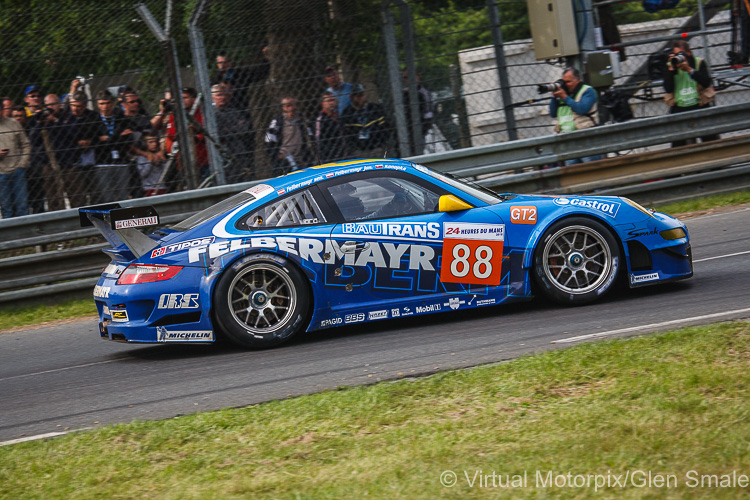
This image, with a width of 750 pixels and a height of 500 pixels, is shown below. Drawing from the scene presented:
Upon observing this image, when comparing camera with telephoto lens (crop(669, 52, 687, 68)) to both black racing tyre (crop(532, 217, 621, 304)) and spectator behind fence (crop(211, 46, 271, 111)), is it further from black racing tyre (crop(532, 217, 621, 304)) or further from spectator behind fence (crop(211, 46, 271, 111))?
black racing tyre (crop(532, 217, 621, 304))

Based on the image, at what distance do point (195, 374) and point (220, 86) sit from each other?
4708 mm

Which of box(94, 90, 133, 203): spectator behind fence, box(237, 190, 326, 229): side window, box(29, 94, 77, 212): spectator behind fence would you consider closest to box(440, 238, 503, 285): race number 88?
box(237, 190, 326, 229): side window

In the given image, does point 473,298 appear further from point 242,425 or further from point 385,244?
point 242,425

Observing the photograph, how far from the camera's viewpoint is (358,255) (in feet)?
21.9

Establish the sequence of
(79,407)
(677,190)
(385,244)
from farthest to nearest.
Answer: (677,190) → (385,244) → (79,407)

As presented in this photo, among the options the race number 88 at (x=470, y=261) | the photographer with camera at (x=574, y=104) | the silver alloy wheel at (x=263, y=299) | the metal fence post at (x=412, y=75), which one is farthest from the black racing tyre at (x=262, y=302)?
the photographer with camera at (x=574, y=104)

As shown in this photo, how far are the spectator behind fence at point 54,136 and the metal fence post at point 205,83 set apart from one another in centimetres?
145

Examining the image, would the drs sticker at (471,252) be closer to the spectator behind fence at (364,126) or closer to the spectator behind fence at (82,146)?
the spectator behind fence at (364,126)

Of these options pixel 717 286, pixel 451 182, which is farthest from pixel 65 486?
pixel 717 286

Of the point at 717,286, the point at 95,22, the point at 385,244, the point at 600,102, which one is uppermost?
the point at 95,22

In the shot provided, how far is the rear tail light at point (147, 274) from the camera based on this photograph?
6531mm

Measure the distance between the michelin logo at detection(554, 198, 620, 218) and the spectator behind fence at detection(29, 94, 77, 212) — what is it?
5.53 metres

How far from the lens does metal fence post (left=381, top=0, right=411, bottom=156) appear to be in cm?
1038

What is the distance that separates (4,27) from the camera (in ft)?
31.2
